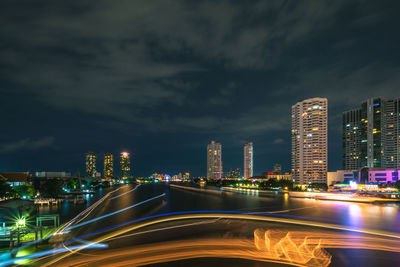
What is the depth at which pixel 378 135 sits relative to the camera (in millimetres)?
136625

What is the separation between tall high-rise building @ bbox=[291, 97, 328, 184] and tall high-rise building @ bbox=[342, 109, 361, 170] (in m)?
37.9

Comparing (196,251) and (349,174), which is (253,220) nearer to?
(196,251)

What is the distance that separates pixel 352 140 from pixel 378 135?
82.5 ft

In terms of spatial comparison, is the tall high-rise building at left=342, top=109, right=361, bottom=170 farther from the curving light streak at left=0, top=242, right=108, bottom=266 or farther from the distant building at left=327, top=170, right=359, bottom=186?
the curving light streak at left=0, top=242, right=108, bottom=266

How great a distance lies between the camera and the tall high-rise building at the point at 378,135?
130700mm

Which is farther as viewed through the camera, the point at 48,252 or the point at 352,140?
the point at 352,140

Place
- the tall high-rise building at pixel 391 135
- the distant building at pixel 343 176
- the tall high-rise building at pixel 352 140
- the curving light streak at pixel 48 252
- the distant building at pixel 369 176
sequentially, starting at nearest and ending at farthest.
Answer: the curving light streak at pixel 48 252, the distant building at pixel 369 176, the distant building at pixel 343 176, the tall high-rise building at pixel 391 135, the tall high-rise building at pixel 352 140

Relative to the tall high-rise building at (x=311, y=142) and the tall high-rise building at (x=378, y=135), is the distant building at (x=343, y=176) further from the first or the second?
the tall high-rise building at (x=378, y=135)

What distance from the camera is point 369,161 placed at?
140m

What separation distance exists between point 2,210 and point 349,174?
11783 cm

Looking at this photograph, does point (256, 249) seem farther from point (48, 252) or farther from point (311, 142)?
point (311, 142)

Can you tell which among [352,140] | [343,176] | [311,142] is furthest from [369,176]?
[352,140]

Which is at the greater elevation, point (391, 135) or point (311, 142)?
point (391, 135)

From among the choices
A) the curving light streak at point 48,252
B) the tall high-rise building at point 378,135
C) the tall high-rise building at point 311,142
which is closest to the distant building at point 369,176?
the tall high-rise building at point 311,142
